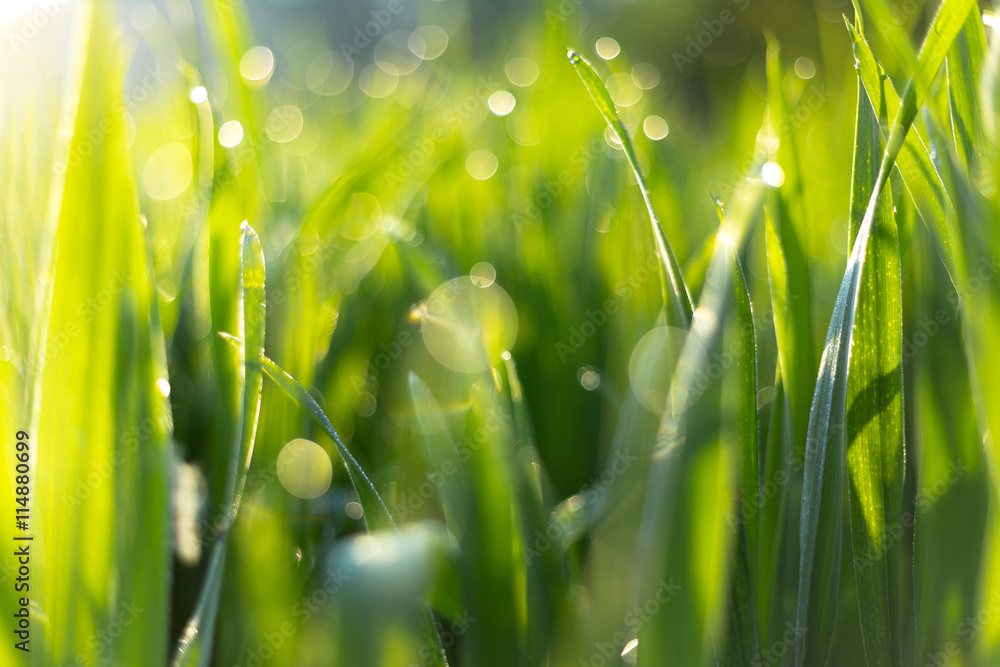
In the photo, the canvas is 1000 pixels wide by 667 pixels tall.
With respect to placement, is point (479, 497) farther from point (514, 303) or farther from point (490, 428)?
point (514, 303)

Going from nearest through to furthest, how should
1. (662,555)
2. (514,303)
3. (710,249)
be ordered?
(662,555)
(710,249)
(514,303)

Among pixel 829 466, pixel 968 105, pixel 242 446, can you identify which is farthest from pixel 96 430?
pixel 968 105

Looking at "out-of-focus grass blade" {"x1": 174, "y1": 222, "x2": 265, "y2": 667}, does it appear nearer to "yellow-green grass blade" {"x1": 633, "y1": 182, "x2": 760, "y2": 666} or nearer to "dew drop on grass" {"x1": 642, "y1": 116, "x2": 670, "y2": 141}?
"yellow-green grass blade" {"x1": 633, "y1": 182, "x2": 760, "y2": 666}

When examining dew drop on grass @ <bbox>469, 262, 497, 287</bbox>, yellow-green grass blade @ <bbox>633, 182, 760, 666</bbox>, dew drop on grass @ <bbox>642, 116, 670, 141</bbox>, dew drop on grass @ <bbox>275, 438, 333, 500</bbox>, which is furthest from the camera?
dew drop on grass @ <bbox>642, 116, 670, 141</bbox>

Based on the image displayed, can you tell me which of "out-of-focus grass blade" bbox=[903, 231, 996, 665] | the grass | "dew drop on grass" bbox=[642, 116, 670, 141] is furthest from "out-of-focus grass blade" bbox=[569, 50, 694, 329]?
"dew drop on grass" bbox=[642, 116, 670, 141]

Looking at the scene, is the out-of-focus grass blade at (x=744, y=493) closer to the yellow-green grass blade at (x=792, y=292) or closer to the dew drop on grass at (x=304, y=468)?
the yellow-green grass blade at (x=792, y=292)

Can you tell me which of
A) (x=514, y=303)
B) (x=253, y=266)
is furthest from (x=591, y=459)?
(x=253, y=266)

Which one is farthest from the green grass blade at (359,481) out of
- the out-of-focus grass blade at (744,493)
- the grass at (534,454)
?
the out-of-focus grass blade at (744,493)

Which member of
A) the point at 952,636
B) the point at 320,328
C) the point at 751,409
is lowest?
the point at 952,636
